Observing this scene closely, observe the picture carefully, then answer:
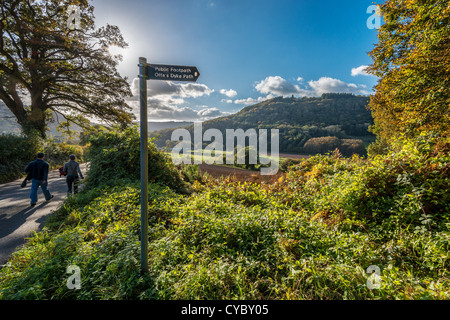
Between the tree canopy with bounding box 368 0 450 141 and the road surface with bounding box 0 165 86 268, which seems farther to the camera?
the tree canopy with bounding box 368 0 450 141

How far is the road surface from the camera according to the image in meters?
3.93

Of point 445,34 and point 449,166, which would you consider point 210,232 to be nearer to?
point 449,166

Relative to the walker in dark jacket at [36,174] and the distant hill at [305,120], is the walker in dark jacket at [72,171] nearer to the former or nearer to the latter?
the walker in dark jacket at [36,174]

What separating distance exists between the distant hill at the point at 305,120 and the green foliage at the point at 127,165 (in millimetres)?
44112

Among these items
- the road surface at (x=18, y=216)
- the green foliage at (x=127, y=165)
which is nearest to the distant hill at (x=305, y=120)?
the green foliage at (x=127, y=165)

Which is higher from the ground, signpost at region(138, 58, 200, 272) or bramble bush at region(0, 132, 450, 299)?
signpost at region(138, 58, 200, 272)

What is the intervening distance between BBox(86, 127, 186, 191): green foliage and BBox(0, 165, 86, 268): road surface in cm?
157

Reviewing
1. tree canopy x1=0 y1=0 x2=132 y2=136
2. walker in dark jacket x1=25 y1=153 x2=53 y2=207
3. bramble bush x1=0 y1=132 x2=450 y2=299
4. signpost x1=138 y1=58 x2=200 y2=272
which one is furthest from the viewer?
tree canopy x1=0 y1=0 x2=132 y2=136

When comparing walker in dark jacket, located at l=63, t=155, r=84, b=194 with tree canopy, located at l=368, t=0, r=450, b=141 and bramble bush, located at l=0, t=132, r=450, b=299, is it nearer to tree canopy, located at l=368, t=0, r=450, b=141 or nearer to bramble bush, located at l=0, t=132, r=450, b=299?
bramble bush, located at l=0, t=132, r=450, b=299

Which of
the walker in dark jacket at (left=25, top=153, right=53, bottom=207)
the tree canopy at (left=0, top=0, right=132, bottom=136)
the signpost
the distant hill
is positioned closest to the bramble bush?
the signpost

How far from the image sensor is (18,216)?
17.4 feet

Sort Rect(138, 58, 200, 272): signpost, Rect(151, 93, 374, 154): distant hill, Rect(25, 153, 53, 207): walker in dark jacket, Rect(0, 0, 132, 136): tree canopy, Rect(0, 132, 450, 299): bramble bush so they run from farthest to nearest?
1. Rect(151, 93, 374, 154): distant hill
2. Rect(0, 0, 132, 136): tree canopy
3. Rect(25, 153, 53, 207): walker in dark jacket
4. Rect(138, 58, 200, 272): signpost
5. Rect(0, 132, 450, 299): bramble bush

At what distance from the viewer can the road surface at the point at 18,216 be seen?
393 cm
